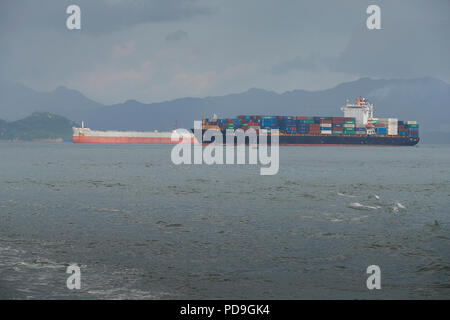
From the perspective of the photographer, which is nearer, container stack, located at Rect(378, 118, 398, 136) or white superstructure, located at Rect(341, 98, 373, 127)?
container stack, located at Rect(378, 118, 398, 136)

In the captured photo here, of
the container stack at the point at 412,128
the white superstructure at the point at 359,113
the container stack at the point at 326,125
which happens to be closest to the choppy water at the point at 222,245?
the container stack at the point at 326,125

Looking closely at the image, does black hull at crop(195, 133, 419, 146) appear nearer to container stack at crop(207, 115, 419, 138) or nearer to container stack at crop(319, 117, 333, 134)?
container stack at crop(207, 115, 419, 138)

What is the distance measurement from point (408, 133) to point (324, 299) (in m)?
151

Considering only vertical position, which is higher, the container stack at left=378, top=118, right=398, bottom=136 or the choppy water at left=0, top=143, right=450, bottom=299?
the container stack at left=378, top=118, right=398, bottom=136

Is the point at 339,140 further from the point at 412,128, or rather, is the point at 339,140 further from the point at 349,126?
the point at 412,128

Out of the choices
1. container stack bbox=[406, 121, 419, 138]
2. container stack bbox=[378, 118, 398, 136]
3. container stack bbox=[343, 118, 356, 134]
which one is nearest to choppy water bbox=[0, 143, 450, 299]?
container stack bbox=[343, 118, 356, 134]

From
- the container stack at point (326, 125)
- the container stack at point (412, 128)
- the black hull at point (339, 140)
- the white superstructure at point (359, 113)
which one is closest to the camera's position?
the container stack at point (326, 125)

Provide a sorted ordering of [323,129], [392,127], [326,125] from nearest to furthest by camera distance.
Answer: [326,125], [323,129], [392,127]

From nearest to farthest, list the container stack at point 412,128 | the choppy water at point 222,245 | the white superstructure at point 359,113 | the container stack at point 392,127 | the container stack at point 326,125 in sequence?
the choppy water at point 222,245 → the container stack at point 326,125 → the container stack at point 392,127 → the container stack at point 412,128 → the white superstructure at point 359,113

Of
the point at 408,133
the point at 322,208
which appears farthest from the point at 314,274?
the point at 408,133

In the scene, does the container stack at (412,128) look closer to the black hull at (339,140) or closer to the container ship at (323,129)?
the container ship at (323,129)

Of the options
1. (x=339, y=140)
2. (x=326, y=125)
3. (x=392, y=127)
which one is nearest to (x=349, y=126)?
(x=339, y=140)

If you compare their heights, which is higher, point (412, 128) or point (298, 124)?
point (298, 124)
